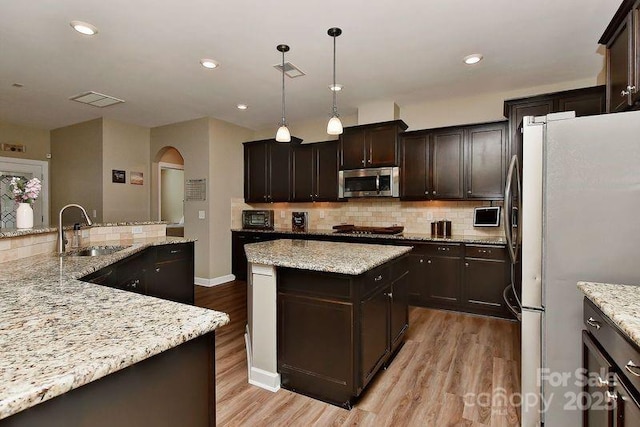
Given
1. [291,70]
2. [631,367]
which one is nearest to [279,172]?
[291,70]

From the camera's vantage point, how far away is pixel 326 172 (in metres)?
4.96

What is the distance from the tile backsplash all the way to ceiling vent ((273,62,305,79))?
2201 mm

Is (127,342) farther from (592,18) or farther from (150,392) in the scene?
(592,18)

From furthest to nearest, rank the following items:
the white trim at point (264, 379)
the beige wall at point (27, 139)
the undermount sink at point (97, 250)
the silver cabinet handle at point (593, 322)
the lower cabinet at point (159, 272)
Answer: the beige wall at point (27, 139) → the undermount sink at point (97, 250) → the lower cabinet at point (159, 272) → the white trim at point (264, 379) → the silver cabinet handle at point (593, 322)

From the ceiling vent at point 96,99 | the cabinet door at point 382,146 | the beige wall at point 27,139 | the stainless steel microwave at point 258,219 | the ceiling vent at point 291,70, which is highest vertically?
the ceiling vent at point 96,99

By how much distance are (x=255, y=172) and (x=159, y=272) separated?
269cm

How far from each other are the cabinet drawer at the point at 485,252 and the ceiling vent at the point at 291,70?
2.71 m

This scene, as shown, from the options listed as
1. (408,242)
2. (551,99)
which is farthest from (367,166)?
(551,99)

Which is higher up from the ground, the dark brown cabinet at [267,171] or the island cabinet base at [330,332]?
the dark brown cabinet at [267,171]

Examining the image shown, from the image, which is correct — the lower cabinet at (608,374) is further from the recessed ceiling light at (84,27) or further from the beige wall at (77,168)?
the beige wall at (77,168)

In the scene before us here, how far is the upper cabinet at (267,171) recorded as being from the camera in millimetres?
5352

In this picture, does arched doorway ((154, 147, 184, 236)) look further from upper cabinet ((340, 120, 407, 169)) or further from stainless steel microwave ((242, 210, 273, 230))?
upper cabinet ((340, 120, 407, 169))

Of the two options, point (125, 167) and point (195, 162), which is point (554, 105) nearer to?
point (195, 162)

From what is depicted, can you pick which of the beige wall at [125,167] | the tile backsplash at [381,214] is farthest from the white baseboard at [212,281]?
the beige wall at [125,167]
